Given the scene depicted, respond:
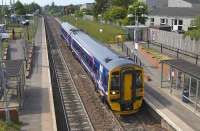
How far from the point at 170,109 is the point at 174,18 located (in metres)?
41.3

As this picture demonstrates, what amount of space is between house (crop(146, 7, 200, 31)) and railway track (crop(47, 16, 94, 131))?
2643cm

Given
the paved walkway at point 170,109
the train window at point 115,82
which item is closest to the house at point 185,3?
the paved walkway at point 170,109

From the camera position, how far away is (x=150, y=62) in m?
35.0

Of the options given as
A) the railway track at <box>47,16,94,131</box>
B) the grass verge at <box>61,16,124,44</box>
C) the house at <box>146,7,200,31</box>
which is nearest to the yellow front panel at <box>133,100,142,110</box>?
the railway track at <box>47,16,94,131</box>

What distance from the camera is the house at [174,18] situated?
189 feet

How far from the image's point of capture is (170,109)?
20.7 m

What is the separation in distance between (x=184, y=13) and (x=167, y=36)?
1831cm

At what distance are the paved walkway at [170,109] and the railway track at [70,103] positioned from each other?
3.89m

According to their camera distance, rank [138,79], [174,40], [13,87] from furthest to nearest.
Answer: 1. [174,40]
2. [13,87]
3. [138,79]

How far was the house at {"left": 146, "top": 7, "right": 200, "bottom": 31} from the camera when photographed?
57609mm

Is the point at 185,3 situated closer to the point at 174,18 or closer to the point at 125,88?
the point at 174,18

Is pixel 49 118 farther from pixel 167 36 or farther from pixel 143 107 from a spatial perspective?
pixel 167 36

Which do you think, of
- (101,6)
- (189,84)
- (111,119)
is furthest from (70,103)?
(101,6)

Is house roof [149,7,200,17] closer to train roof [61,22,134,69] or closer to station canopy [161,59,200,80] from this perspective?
train roof [61,22,134,69]
